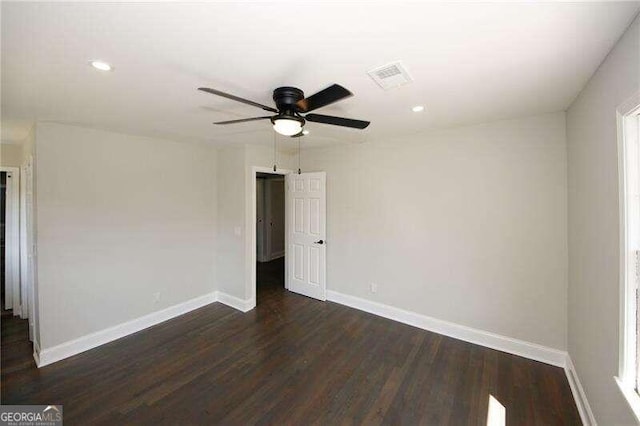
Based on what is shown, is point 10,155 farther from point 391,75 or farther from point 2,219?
point 391,75

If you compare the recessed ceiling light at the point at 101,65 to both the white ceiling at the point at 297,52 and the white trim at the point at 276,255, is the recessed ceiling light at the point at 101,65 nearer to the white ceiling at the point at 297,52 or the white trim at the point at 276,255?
the white ceiling at the point at 297,52

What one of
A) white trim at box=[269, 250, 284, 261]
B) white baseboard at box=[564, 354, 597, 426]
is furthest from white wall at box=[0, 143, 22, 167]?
white baseboard at box=[564, 354, 597, 426]

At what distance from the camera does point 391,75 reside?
1.77 m

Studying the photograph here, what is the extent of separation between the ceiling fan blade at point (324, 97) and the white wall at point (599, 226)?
57.3 inches

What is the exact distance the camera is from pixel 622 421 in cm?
144

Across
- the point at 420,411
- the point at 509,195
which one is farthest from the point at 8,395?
the point at 509,195

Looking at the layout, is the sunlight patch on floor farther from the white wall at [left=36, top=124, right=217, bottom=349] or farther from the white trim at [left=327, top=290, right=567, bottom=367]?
the white wall at [left=36, top=124, right=217, bottom=349]

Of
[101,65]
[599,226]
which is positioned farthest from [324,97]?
[599,226]

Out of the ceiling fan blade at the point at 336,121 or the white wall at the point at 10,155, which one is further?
the white wall at the point at 10,155

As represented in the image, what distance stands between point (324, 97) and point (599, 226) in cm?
207

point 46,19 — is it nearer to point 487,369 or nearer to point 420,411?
point 420,411

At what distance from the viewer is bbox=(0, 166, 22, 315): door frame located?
3.66 metres

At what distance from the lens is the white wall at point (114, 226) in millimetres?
2773

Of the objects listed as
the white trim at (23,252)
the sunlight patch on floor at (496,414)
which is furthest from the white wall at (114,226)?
the sunlight patch on floor at (496,414)
